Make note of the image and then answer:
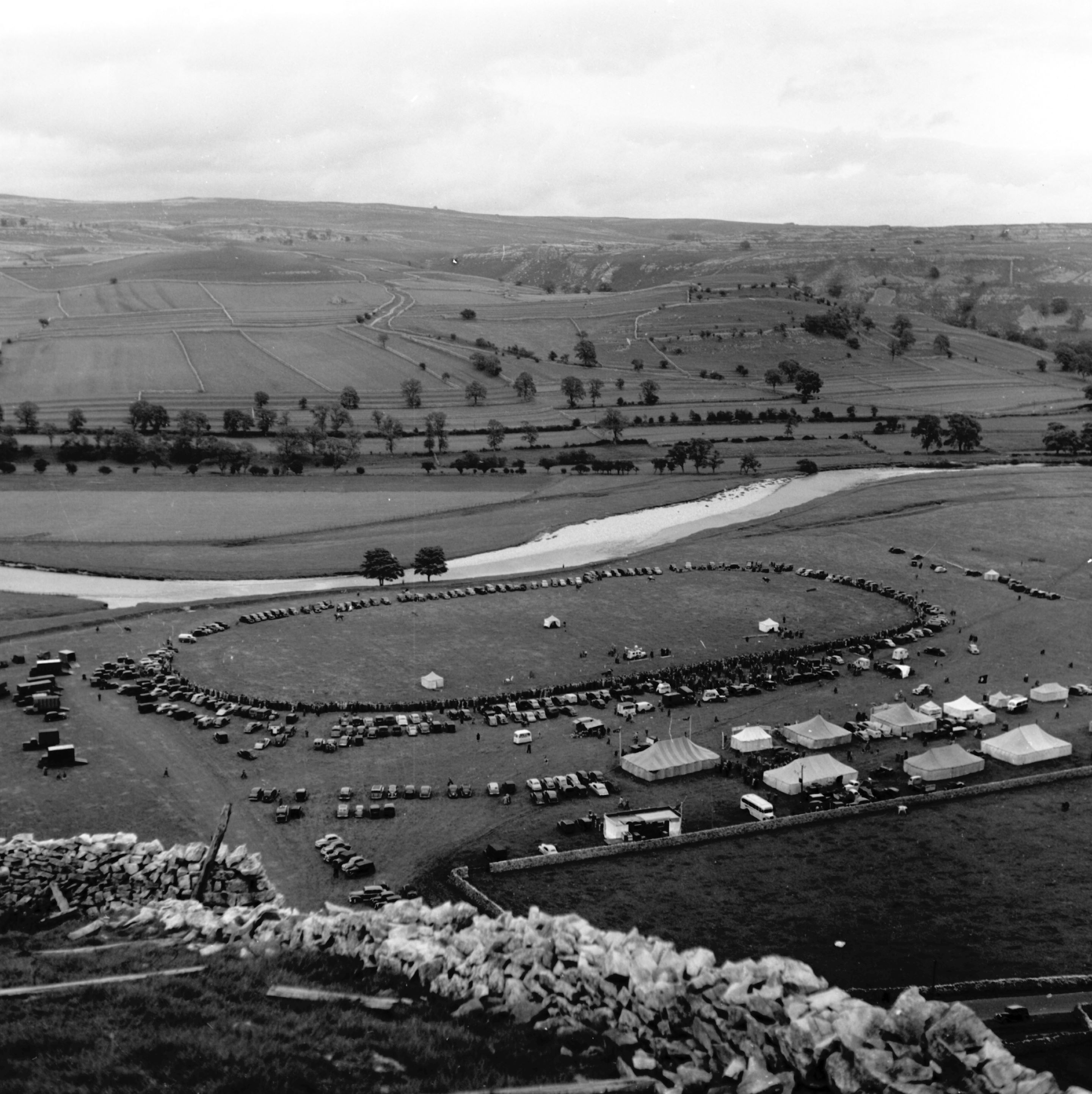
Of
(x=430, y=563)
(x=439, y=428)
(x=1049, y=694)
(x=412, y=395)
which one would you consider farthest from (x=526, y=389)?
(x=1049, y=694)

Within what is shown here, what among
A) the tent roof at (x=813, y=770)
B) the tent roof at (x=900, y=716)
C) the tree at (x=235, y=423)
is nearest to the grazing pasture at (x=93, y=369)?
the tree at (x=235, y=423)

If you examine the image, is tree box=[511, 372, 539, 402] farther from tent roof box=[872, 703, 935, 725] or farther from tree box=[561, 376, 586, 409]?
tent roof box=[872, 703, 935, 725]

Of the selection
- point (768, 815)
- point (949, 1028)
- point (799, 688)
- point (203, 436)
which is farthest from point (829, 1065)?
point (203, 436)

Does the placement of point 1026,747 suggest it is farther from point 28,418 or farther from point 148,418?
point 28,418

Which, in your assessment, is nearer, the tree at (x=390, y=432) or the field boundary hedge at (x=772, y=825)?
the field boundary hedge at (x=772, y=825)

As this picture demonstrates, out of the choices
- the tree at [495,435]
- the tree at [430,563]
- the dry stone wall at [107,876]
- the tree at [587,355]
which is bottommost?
the tree at [430,563]

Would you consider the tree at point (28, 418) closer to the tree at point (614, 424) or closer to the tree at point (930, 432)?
the tree at point (614, 424)
